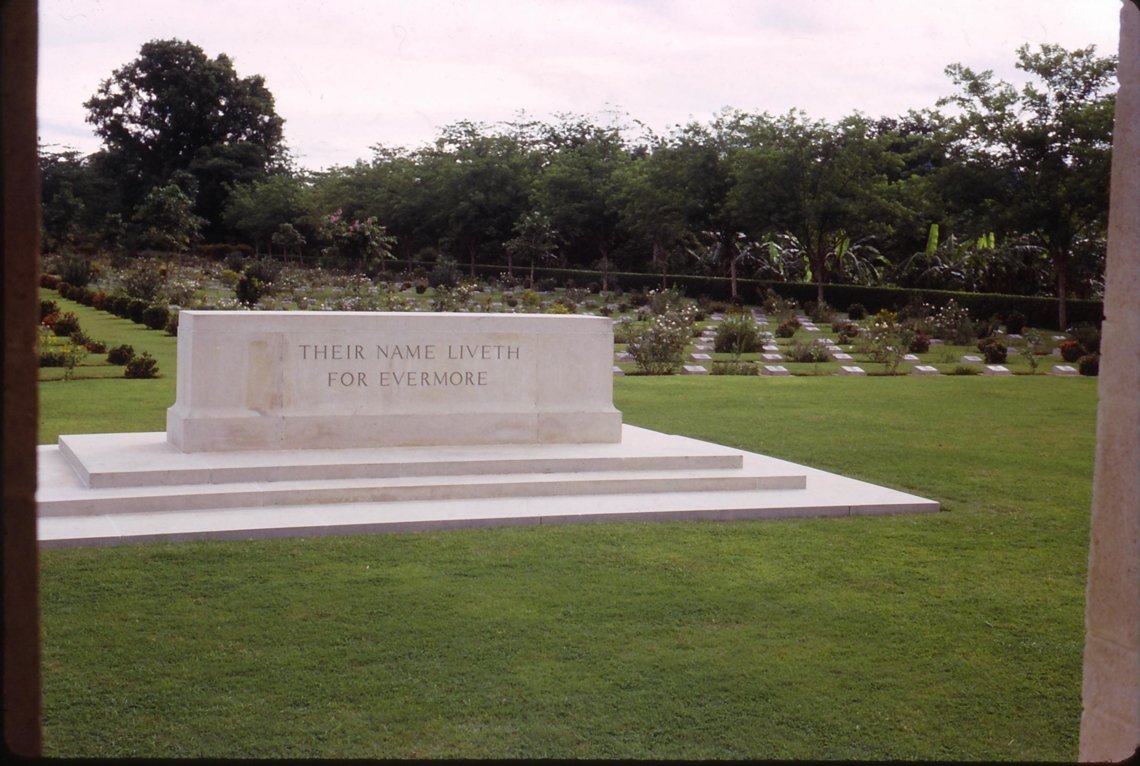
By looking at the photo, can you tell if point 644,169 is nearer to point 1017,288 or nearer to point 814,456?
point 1017,288

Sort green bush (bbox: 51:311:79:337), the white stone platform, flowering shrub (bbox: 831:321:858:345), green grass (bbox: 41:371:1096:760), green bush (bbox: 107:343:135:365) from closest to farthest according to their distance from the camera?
1. green grass (bbox: 41:371:1096:760)
2. the white stone platform
3. green bush (bbox: 107:343:135:365)
4. green bush (bbox: 51:311:79:337)
5. flowering shrub (bbox: 831:321:858:345)

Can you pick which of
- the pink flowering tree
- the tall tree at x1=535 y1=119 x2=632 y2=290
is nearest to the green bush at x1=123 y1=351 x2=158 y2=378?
the pink flowering tree

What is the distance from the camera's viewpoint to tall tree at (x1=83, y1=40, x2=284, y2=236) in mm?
54906

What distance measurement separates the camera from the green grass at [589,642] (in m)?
4.52

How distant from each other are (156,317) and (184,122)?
115 ft

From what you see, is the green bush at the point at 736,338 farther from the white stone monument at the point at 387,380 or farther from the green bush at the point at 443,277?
the green bush at the point at 443,277

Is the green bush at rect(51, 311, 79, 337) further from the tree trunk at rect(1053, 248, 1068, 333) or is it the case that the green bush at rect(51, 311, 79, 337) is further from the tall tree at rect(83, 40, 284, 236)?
the tall tree at rect(83, 40, 284, 236)

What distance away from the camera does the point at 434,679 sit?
5066 mm

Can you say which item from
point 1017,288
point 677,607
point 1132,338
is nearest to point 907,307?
point 1017,288

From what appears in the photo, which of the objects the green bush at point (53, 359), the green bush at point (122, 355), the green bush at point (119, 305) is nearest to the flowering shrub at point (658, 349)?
the green bush at point (122, 355)

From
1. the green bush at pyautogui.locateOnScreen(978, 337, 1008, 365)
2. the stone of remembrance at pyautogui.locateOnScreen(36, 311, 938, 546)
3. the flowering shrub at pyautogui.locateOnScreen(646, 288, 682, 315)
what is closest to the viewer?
the stone of remembrance at pyautogui.locateOnScreen(36, 311, 938, 546)

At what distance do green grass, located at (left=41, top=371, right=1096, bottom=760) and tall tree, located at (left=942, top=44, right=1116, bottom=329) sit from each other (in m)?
24.1

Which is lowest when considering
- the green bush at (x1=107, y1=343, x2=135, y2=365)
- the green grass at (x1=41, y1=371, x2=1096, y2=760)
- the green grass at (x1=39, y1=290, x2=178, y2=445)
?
the green grass at (x1=41, y1=371, x2=1096, y2=760)

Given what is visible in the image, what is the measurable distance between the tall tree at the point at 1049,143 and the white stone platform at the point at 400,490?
77.5ft
